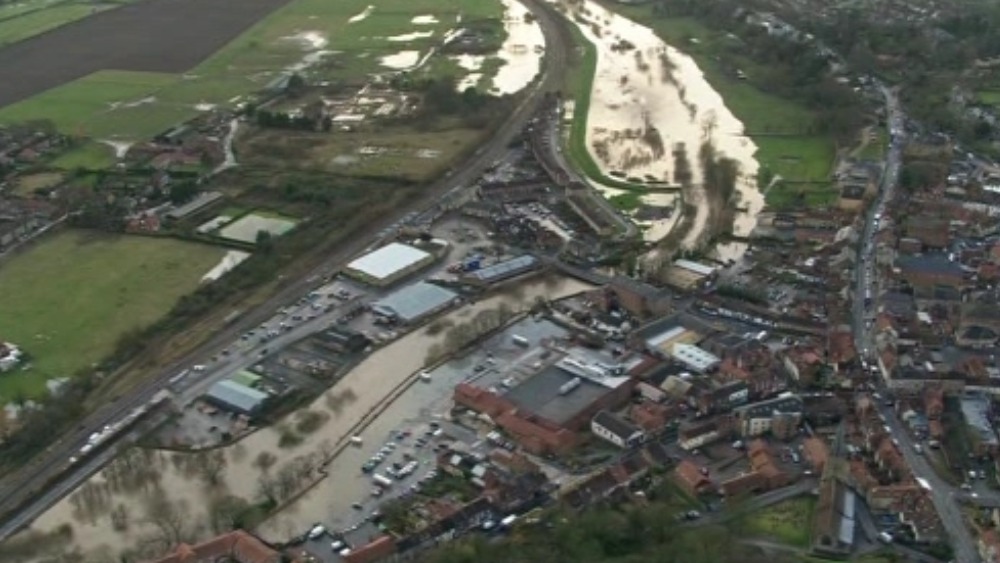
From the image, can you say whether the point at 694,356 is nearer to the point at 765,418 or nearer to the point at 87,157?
the point at 765,418

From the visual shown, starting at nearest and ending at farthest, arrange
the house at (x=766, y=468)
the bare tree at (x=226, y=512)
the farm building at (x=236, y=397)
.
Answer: the bare tree at (x=226, y=512) < the house at (x=766, y=468) < the farm building at (x=236, y=397)

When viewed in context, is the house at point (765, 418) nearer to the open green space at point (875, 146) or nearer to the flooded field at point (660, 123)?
the flooded field at point (660, 123)

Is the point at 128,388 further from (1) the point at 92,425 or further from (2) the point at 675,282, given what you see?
(2) the point at 675,282

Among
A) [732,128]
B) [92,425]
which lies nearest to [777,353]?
[92,425]

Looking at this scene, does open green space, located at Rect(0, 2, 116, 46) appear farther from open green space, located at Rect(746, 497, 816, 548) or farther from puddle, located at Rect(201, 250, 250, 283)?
open green space, located at Rect(746, 497, 816, 548)

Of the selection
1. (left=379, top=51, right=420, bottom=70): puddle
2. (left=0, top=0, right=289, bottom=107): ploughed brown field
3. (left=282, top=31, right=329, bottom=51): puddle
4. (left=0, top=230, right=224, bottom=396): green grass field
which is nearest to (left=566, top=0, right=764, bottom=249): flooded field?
(left=379, top=51, right=420, bottom=70): puddle

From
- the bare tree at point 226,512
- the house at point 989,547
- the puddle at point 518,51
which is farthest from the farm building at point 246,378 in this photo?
the puddle at point 518,51
